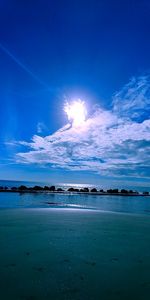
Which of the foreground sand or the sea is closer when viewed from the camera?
the foreground sand

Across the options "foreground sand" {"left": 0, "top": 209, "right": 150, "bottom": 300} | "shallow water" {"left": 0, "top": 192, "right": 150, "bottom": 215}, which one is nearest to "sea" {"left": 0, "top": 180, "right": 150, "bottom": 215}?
"shallow water" {"left": 0, "top": 192, "right": 150, "bottom": 215}

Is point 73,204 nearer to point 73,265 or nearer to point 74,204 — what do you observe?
point 74,204

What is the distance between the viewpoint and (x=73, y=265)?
6336 mm

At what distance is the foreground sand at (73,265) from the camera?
487cm

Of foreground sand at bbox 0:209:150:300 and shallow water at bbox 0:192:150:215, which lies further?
shallow water at bbox 0:192:150:215

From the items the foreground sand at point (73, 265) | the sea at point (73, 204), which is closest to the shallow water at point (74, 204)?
the sea at point (73, 204)

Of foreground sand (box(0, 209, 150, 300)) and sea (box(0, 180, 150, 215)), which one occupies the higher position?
sea (box(0, 180, 150, 215))

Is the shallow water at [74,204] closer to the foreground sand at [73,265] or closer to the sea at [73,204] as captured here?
the sea at [73,204]

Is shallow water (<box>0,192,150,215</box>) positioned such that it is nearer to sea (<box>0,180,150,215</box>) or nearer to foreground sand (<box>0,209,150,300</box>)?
sea (<box>0,180,150,215</box>)

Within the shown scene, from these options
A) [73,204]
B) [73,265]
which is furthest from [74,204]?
[73,265]

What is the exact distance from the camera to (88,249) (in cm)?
784

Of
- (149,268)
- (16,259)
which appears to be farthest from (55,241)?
(149,268)

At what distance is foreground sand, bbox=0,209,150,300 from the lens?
4871 mm

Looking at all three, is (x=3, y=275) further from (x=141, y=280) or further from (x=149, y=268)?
(x=149, y=268)
